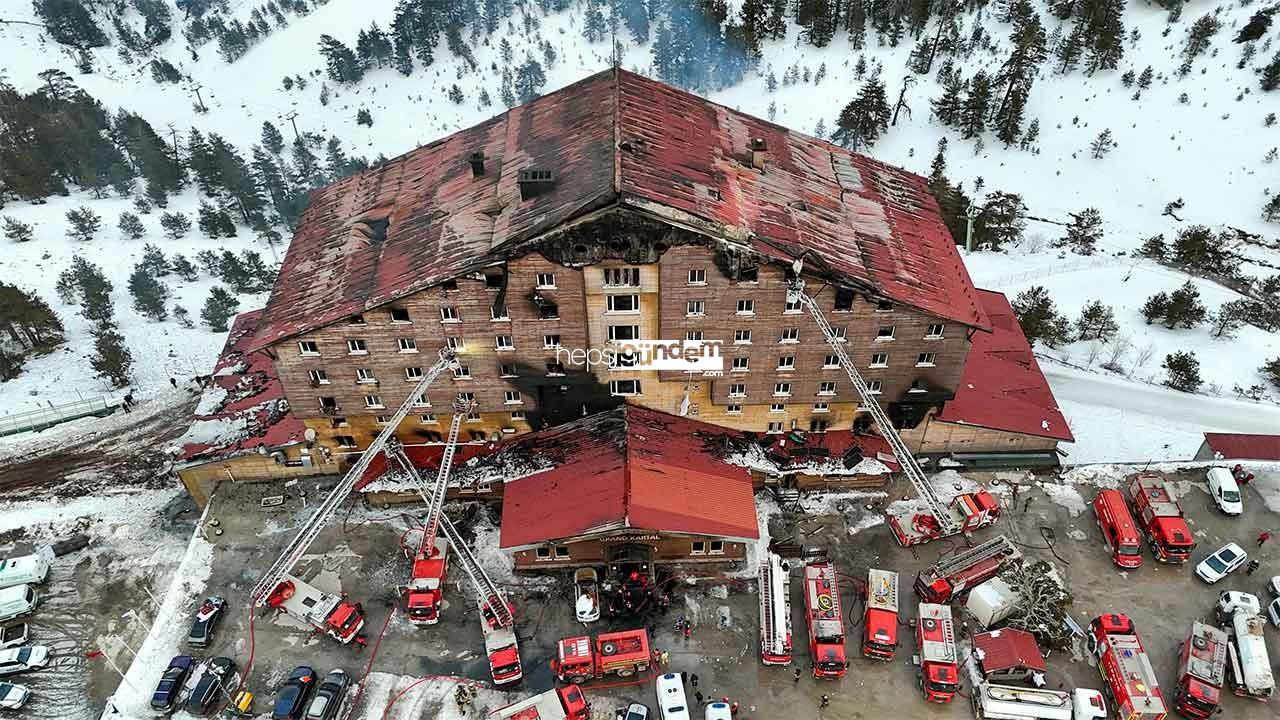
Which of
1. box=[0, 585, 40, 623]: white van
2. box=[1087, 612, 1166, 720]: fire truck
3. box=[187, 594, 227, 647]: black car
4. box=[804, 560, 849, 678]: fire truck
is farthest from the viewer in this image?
box=[0, 585, 40, 623]: white van

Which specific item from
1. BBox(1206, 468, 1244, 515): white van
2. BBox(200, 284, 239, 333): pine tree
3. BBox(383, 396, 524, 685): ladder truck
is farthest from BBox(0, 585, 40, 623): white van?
BBox(1206, 468, 1244, 515): white van

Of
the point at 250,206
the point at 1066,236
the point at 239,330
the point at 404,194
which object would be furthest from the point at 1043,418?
the point at 250,206

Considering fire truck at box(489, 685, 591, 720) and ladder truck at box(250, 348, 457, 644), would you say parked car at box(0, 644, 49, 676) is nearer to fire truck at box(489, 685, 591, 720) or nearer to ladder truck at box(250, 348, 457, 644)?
ladder truck at box(250, 348, 457, 644)

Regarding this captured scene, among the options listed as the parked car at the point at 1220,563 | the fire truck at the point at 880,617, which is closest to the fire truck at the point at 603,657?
the fire truck at the point at 880,617

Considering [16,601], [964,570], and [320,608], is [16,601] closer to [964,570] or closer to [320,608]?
[320,608]

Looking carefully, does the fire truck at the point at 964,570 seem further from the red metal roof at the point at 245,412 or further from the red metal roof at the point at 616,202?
the red metal roof at the point at 245,412
